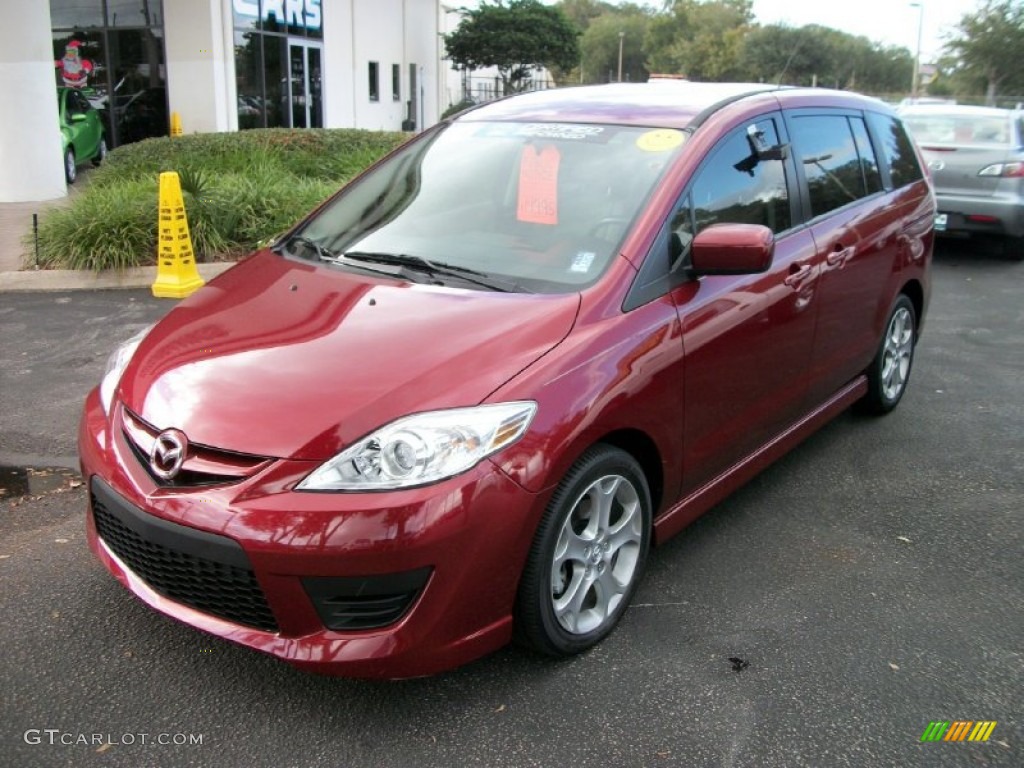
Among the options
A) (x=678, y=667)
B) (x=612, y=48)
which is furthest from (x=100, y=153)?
(x=612, y=48)

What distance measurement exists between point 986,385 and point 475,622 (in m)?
4.74

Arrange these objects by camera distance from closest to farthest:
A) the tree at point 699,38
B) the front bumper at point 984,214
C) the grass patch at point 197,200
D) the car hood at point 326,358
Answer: the car hood at point 326,358, the grass patch at point 197,200, the front bumper at point 984,214, the tree at point 699,38

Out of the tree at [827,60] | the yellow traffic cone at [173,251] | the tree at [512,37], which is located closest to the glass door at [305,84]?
the tree at [512,37]

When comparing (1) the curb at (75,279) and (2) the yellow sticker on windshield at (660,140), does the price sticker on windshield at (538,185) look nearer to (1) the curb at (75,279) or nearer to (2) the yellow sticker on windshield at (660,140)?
(2) the yellow sticker on windshield at (660,140)

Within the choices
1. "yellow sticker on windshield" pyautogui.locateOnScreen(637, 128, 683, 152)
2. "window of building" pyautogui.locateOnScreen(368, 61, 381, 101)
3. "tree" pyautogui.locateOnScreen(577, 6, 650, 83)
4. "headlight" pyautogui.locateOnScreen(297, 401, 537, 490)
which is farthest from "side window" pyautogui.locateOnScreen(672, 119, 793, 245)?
"tree" pyautogui.locateOnScreen(577, 6, 650, 83)

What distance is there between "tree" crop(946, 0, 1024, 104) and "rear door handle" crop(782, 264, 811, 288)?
3820 cm

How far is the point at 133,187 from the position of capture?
995 centimetres

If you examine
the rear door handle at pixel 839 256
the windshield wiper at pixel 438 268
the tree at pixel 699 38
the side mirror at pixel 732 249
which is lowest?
the rear door handle at pixel 839 256

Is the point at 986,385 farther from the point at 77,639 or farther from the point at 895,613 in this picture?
the point at 77,639

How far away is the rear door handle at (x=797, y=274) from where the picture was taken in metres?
3.97

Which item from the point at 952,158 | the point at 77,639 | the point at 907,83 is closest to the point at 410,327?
the point at 77,639

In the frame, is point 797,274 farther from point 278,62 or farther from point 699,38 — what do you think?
point 699,38

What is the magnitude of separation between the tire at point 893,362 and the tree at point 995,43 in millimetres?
36558

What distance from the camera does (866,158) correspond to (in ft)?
16.3
